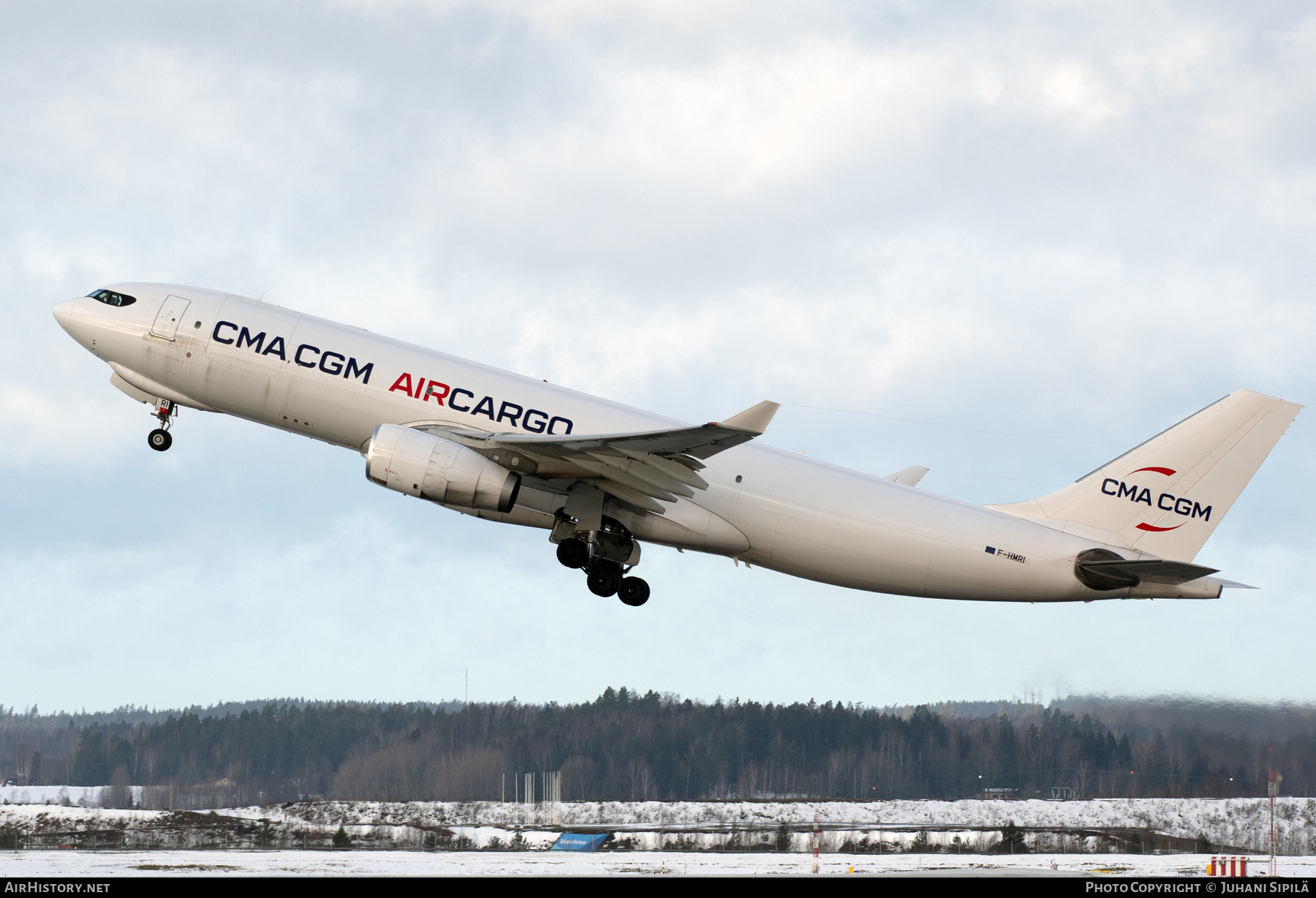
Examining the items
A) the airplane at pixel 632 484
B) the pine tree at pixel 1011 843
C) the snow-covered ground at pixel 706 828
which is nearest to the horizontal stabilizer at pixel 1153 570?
the airplane at pixel 632 484

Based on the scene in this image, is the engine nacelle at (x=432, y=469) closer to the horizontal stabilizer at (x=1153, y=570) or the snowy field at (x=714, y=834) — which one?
the horizontal stabilizer at (x=1153, y=570)

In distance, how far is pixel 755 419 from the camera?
23250mm

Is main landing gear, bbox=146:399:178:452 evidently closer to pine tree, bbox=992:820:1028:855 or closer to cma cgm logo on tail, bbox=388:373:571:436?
cma cgm logo on tail, bbox=388:373:571:436

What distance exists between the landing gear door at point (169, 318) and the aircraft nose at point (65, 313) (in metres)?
2.71

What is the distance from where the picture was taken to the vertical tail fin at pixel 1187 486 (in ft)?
96.5

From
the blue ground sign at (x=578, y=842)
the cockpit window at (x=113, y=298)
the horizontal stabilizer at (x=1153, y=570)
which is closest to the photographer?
the horizontal stabilizer at (x=1153, y=570)

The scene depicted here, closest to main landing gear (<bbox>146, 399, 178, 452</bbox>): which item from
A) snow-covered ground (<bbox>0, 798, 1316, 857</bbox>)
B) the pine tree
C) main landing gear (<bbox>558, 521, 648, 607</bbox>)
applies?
main landing gear (<bbox>558, 521, 648, 607</bbox>)

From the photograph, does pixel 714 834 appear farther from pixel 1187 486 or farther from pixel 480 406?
pixel 480 406

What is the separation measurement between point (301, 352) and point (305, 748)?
157 feet

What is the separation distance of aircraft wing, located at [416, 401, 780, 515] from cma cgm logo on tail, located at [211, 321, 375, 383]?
80.2 inches

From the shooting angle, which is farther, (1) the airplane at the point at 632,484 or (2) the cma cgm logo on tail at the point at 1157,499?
(2) the cma cgm logo on tail at the point at 1157,499

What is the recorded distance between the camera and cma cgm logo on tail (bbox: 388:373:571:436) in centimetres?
2777

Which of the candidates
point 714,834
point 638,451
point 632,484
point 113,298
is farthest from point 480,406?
point 714,834
